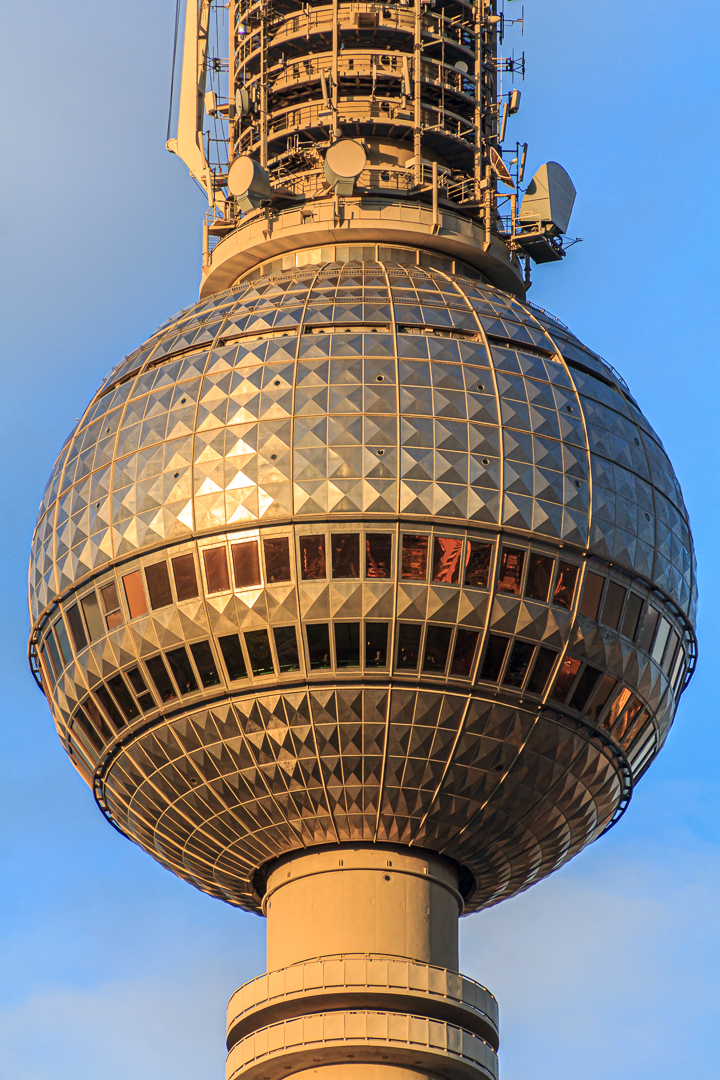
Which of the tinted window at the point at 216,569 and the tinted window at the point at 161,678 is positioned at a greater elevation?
the tinted window at the point at 216,569

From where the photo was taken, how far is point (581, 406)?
63.2 metres

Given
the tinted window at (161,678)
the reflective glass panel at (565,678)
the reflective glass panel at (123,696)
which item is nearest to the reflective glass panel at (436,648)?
the reflective glass panel at (565,678)

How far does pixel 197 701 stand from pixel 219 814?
3695 mm

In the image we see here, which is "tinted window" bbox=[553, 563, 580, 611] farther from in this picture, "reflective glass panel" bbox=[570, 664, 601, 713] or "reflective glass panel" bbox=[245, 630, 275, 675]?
"reflective glass panel" bbox=[245, 630, 275, 675]

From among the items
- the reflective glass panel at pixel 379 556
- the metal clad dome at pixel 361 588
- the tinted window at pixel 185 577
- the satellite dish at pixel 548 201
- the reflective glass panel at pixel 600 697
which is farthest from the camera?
the satellite dish at pixel 548 201

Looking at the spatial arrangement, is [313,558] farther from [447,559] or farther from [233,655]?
[447,559]

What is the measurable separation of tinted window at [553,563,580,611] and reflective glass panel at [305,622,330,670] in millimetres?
6471

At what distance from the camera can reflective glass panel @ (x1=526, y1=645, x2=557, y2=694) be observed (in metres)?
60.2

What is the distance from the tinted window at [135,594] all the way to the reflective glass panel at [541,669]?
10891mm

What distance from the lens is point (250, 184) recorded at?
68750 millimetres

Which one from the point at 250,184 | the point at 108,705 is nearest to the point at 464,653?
the point at 108,705

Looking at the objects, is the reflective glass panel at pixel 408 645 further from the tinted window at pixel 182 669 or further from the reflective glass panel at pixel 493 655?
the tinted window at pixel 182 669

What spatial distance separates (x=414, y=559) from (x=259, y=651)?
4919 mm

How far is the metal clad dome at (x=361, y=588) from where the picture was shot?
59.3 m
